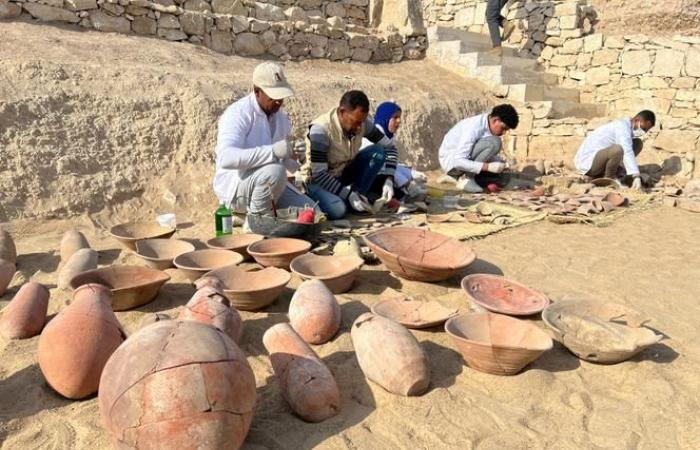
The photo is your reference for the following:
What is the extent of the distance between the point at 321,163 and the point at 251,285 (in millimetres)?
1910

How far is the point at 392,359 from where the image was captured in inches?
80.4

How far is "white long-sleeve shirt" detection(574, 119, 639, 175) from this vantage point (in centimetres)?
648

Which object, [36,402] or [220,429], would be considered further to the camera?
[36,402]

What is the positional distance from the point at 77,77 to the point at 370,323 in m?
4.60

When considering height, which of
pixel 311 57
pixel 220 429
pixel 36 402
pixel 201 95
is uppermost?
pixel 311 57

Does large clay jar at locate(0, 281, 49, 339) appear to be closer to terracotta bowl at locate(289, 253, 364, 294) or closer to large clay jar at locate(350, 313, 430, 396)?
terracotta bowl at locate(289, 253, 364, 294)

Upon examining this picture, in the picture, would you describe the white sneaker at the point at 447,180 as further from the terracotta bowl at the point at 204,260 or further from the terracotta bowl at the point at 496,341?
the terracotta bowl at the point at 496,341

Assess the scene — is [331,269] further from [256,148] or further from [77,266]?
[77,266]

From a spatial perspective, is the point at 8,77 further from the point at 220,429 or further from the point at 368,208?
the point at 220,429

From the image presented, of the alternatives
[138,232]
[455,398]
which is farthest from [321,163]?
[455,398]

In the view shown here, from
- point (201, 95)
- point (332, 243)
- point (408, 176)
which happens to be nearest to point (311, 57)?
point (201, 95)

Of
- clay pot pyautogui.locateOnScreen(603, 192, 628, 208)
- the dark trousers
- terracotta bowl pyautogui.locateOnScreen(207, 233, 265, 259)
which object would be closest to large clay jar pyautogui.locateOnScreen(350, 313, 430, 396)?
terracotta bowl pyautogui.locateOnScreen(207, 233, 265, 259)

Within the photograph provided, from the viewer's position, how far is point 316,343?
8.04ft

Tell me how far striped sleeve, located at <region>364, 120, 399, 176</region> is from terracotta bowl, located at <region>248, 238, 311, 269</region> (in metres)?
1.79
